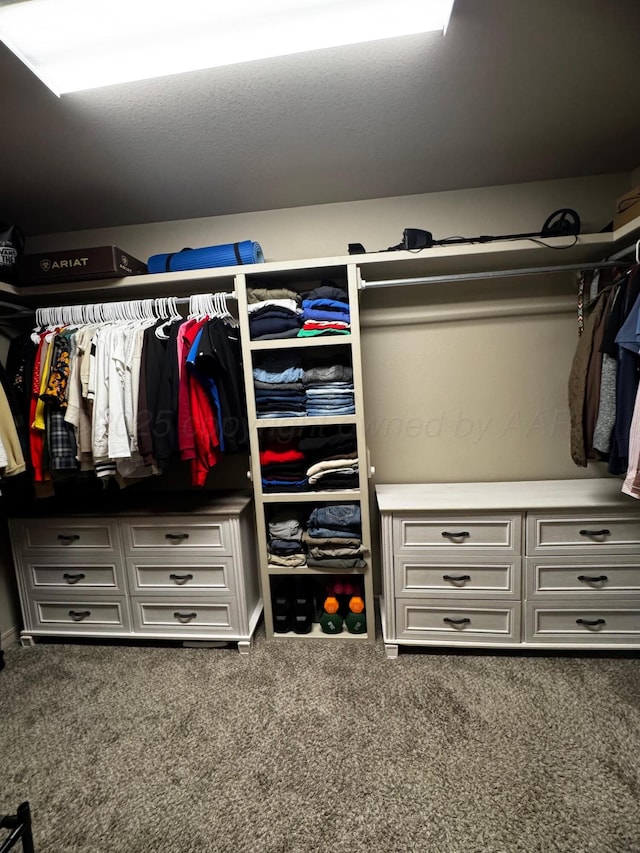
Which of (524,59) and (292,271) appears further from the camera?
(292,271)

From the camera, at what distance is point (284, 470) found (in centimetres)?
190

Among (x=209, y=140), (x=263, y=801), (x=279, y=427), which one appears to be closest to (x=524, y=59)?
(x=209, y=140)

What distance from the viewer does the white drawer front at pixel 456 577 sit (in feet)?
5.69

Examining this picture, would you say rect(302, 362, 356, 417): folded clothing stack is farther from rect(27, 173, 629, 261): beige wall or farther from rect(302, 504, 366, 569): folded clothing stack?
rect(27, 173, 629, 261): beige wall

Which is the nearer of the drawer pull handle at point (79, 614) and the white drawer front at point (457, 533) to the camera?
the white drawer front at point (457, 533)

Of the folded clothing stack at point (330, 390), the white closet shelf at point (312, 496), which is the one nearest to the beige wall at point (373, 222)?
the folded clothing stack at point (330, 390)

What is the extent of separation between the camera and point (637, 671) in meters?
1.66

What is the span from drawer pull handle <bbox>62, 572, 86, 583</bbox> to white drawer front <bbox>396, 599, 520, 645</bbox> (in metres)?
1.67

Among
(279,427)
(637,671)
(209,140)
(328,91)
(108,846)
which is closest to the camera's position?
(108,846)

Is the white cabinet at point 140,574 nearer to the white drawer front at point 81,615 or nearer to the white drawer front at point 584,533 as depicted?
the white drawer front at point 81,615

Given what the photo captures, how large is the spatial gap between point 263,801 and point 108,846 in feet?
1.51

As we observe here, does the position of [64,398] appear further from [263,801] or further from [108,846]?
[263,801]

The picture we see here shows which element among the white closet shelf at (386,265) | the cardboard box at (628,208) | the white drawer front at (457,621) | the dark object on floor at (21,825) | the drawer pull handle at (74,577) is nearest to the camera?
the dark object on floor at (21,825)

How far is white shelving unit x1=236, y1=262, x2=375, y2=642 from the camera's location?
5.74 feet
